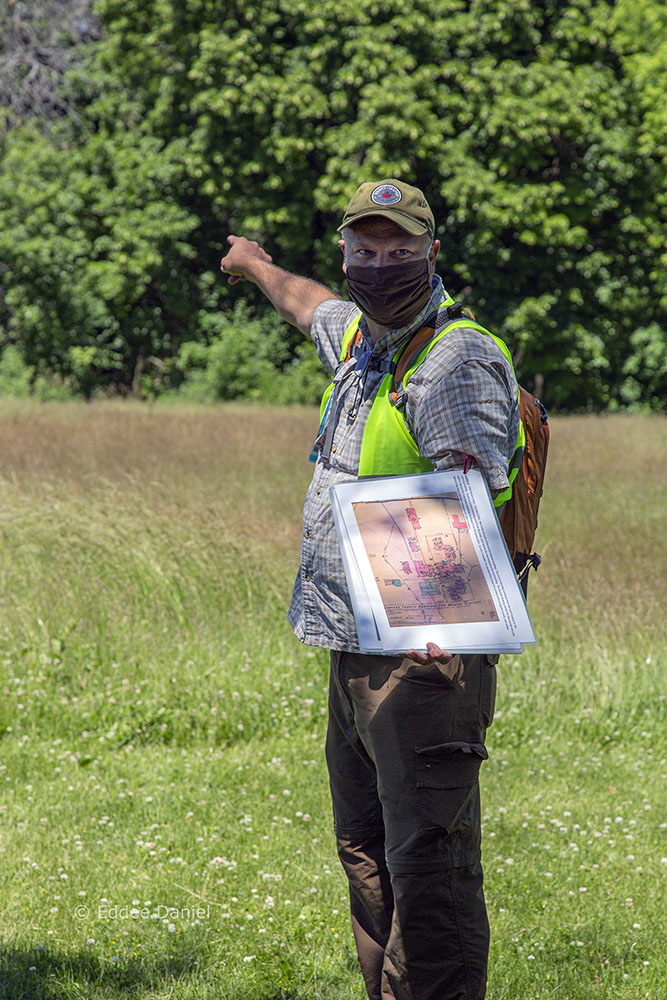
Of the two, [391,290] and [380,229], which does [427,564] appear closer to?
[391,290]

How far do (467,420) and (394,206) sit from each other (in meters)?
0.55

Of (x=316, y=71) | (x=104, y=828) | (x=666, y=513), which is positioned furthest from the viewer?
(x=316, y=71)

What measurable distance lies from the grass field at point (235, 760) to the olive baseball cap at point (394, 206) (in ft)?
7.60

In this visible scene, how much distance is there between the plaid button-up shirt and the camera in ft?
7.00

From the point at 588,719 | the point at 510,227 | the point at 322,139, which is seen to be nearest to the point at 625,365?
the point at 510,227

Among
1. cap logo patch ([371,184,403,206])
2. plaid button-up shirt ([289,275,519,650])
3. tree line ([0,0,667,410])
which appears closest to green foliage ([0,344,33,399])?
tree line ([0,0,667,410])

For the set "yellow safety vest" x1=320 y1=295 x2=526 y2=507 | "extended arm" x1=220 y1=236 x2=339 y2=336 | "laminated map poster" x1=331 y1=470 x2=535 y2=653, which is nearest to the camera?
"laminated map poster" x1=331 y1=470 x2=535 y2=653

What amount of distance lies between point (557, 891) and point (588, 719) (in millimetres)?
1596

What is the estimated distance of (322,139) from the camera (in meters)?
23.0

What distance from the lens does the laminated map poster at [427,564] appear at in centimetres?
202

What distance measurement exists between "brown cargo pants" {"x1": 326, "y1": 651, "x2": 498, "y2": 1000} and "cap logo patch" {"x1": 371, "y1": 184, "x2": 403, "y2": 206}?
1055 millimetres

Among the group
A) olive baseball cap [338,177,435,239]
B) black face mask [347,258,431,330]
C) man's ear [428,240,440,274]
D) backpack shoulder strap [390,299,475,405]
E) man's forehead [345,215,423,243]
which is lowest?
backpack shoulder strap [390,299,475,405]

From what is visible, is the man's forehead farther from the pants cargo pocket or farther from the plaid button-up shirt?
the pants cargo pocket

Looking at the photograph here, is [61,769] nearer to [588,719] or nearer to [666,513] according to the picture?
[588,719]
